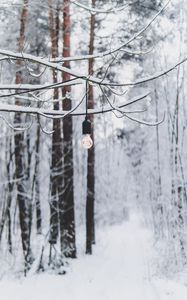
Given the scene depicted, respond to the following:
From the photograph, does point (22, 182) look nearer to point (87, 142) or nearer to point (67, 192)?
point (67, 192)

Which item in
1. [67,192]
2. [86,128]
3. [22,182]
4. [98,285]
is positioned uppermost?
[86,128]

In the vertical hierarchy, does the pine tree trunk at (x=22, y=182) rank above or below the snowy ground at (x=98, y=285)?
above

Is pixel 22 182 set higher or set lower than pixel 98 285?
higher

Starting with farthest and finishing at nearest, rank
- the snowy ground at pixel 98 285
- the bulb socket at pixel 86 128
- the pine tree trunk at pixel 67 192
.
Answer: the pine tree trunk at pixel 67 192
the snowy ground at pixel 98 285
the bulb socket at pixel 86 128

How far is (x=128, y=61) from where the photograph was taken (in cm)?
1883

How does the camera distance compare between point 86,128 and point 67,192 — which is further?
point 67,192

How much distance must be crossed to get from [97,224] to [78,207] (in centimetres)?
528

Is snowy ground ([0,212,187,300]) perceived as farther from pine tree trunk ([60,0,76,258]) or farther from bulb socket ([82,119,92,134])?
bulb socket ([82,119,92,134])

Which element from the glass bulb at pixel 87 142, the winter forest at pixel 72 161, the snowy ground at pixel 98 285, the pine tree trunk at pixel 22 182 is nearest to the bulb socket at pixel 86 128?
the winter forest at pixel 72 161

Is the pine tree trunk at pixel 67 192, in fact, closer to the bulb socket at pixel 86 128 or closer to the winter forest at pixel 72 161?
the winter forest at pixel 72 161

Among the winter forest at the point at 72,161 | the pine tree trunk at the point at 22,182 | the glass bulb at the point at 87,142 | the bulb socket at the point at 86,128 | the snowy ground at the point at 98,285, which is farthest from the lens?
the pine tree trunk at the point at 22,182

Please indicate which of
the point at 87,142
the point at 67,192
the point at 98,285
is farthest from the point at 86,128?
the point at 67,192

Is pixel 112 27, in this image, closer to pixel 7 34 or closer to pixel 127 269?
pixel 7 34

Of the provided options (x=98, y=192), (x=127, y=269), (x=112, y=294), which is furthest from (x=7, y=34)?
(x=98, y=192)
